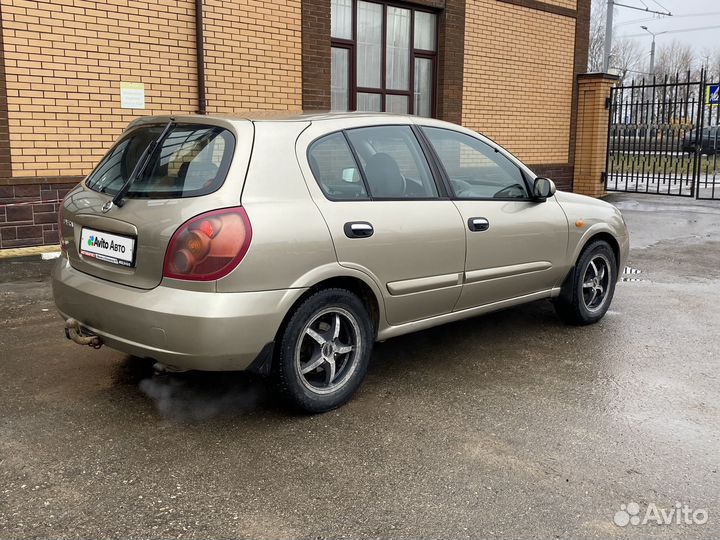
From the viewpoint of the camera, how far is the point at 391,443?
3.48 m

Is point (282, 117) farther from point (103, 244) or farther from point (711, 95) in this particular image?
point (711, 95)

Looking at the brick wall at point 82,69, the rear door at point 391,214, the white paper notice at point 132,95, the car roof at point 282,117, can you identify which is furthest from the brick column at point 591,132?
the rear door at point 391,214

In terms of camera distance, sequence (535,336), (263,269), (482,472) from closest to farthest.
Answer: (482,472) < (263,269) < (535,336)

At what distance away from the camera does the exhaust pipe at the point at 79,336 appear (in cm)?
377

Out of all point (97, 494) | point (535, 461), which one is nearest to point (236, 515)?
point (97, 494)

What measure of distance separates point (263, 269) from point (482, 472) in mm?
1363

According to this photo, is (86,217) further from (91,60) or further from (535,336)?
(91,60)

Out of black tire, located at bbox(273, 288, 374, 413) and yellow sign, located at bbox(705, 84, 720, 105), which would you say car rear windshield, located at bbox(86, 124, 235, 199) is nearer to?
black tire, located at bbox(273, 288, 374, 413)

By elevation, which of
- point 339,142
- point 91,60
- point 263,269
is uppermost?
point 91,60

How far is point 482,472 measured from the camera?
125 inches

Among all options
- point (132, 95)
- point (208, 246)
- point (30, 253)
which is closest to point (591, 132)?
point (132, 95)

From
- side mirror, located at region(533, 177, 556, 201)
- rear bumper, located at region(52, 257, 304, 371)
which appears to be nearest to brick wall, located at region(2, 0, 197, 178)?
rear bumper, located at region(52, 257, 304, 371)

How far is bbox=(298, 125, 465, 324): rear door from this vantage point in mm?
3818

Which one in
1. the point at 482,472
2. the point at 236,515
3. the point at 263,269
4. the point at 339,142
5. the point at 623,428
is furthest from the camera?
the point at 339,142
